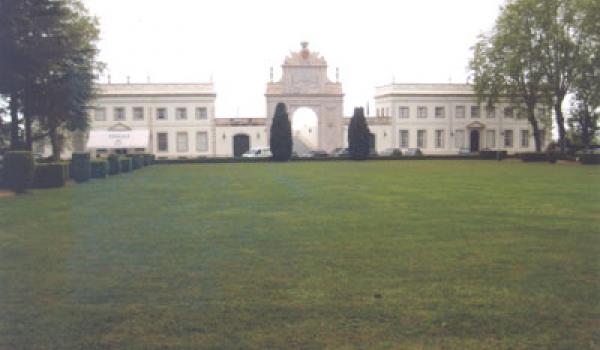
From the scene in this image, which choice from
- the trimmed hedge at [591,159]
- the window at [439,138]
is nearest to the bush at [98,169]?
the trimmed hedge at [591,159]

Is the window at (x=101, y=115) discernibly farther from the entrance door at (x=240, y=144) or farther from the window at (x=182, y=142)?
the entrance door at (x=240, y=144)

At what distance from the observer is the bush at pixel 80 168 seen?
24.5 meters

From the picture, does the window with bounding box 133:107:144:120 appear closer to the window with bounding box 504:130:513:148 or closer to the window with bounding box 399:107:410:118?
the window with bounding box 399:107:410:118

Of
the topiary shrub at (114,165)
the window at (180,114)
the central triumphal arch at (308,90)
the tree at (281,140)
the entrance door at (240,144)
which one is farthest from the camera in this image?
the window at (180,114)

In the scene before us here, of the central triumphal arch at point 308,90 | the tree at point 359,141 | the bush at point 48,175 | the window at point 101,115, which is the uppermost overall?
the central triumphal arch at point 308,90

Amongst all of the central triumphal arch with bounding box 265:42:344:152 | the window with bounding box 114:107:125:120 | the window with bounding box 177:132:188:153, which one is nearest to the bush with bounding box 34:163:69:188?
the central triumphal arch with bounding box 265:42:344:152

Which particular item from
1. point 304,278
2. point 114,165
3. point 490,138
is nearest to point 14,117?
point 114,165

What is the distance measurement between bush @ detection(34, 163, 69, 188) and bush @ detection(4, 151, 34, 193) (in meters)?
1.89

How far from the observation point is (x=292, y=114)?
61.5 metres

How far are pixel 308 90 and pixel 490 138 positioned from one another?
64.4 ft

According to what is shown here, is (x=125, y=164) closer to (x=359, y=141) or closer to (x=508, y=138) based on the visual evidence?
(x=359, y=141)

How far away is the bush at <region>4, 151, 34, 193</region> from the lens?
18.8 m

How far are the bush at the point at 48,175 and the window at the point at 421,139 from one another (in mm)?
48241

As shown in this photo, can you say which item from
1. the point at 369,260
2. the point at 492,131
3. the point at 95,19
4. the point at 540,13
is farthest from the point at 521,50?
the point at 369,260
